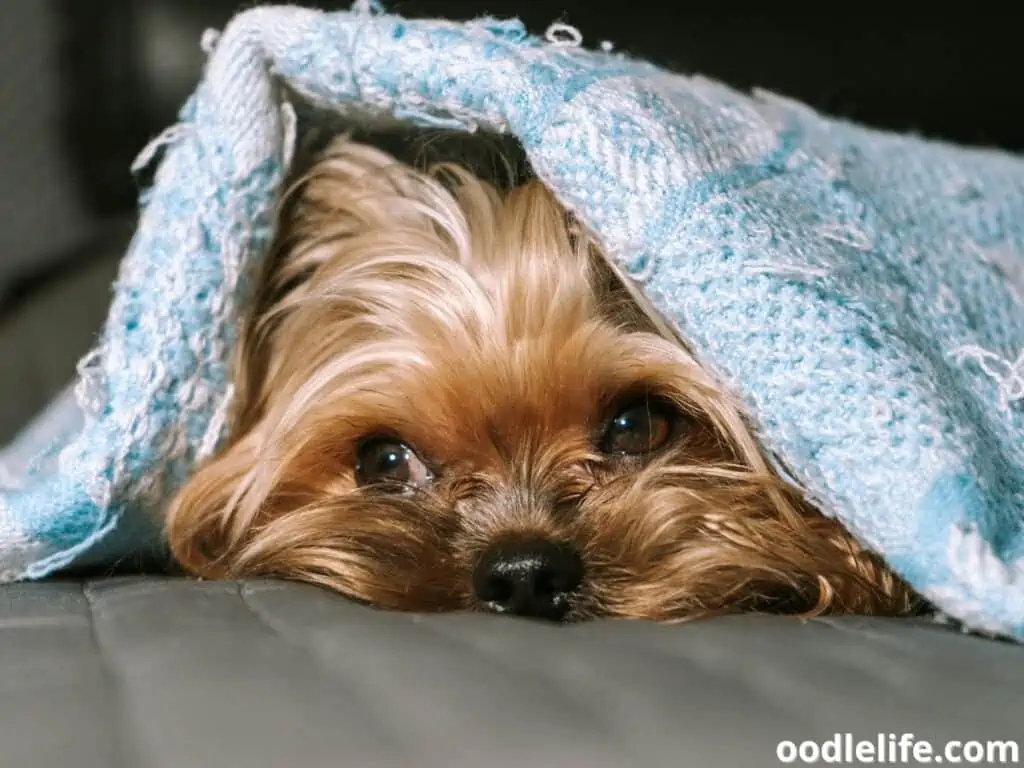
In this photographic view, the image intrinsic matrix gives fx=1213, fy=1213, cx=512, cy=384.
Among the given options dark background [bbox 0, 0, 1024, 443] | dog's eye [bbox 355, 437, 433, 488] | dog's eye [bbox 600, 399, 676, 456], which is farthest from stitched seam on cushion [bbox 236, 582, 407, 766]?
dark background [bbox 0, 0, 1024, 443]

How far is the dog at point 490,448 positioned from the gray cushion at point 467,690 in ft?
0.53

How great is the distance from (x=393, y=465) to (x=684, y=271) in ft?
1.15

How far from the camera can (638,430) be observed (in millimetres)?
1120

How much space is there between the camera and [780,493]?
102 centimetres

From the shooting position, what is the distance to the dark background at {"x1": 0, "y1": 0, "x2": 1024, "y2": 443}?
1.90 m

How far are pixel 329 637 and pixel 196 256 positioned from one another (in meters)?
0.46

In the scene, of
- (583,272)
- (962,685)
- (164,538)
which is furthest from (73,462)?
(962,685)

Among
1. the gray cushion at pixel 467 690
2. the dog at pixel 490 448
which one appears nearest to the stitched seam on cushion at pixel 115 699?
the gray cushion at pixel 467 690

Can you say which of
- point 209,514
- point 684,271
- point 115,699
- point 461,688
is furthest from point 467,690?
point 209,514

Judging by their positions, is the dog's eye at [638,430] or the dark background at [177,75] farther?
the dark background at [177,75]

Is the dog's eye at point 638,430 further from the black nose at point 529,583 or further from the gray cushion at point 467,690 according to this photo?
the gray cushion at point 467,690

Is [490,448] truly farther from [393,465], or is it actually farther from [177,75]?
[177,75]

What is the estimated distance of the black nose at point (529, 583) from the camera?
3.05 ft

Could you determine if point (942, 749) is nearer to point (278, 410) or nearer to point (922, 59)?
point (278, 410)
